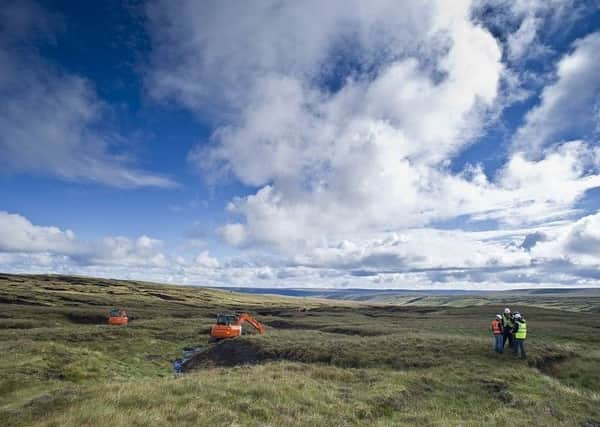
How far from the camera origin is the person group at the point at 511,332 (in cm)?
2667

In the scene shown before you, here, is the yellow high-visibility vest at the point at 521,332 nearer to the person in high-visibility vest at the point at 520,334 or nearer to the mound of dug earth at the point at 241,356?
the person in high-visibility vest at the point at 520,334

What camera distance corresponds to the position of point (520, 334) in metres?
26.6

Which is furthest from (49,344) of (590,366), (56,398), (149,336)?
(590,366)

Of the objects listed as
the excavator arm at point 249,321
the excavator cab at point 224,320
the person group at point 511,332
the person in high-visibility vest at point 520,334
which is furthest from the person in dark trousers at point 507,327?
the excavator arm at point 249,321

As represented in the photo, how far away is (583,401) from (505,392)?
3879mm

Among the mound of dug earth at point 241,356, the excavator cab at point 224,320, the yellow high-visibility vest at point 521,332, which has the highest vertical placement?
the yellow high-visibility vest at point 521,332

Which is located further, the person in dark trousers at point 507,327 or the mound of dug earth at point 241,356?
the mound of dug earth at point 241,356

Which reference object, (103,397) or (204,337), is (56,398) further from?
(204,337)

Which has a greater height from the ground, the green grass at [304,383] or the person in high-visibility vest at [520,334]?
the person in high-visibility vest at [520,334]

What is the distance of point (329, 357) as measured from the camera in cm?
2978

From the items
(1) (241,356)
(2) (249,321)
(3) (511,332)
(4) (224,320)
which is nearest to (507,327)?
(3) (511,332)

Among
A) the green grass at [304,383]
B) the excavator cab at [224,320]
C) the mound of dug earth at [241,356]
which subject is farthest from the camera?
the excavator cab at [224,320]

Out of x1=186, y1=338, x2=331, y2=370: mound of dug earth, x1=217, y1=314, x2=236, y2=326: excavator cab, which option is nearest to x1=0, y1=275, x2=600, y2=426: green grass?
x1=186, y1=338, x2=331, y2=370: mound of dug earth

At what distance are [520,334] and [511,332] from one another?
152cm
